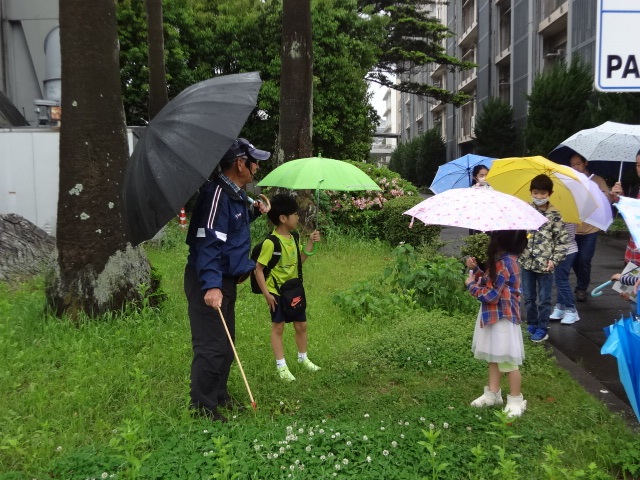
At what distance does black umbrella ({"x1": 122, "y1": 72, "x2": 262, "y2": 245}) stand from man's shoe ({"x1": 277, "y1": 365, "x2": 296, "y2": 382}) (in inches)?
77.9

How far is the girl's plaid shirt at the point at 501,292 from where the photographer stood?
173 inches

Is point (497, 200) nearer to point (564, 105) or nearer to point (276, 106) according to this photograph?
point (276, 106)

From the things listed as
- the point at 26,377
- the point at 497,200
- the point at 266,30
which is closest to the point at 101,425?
the point at 26,377

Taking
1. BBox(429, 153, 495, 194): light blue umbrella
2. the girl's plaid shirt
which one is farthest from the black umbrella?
BBox(429, 153, 495, 194): light blue umbrella

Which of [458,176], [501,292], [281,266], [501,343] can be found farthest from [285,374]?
[458,176]

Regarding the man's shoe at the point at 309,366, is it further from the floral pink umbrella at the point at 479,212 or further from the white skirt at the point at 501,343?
the floral pink umbrella at the point at 479,212

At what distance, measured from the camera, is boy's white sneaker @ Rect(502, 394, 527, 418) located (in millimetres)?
4340

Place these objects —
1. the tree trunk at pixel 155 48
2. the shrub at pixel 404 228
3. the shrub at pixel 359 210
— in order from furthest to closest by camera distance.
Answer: the tree trunk at pixel 155 48 < the shrub at pixel 359 210 < the shrub at pixel 404 228

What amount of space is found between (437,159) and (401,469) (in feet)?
155

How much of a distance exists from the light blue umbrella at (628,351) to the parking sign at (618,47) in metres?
1.31

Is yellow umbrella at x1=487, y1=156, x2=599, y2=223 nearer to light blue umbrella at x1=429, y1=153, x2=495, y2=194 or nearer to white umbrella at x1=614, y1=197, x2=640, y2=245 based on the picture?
white umbrella at x1=614, y1=197, x2=640, y2=245

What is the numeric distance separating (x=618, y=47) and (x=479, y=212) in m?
1.35

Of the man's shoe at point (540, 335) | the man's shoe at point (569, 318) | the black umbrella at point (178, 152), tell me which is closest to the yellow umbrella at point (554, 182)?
the man's shoe at point (540, 335)

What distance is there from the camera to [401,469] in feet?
11.3
